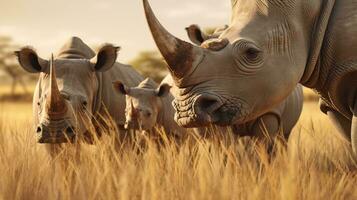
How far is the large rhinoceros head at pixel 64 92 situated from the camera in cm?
381

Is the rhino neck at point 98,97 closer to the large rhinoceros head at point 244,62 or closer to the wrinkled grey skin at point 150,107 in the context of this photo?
the wrinkled grey skin at point 150,107

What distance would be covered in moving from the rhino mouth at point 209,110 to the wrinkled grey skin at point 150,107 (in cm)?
274

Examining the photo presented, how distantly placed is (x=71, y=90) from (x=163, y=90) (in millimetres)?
1860

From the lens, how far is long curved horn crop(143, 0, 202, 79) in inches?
102

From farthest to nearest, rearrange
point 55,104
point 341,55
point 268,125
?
point 268,125 < point 55,104 < point 341,55

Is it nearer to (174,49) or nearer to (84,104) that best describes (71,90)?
(84,104)

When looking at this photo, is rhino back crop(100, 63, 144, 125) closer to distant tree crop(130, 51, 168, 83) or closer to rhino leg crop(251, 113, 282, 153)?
rhino leg crop(251, 113, 282, 153)

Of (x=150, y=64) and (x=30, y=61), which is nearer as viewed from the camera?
(x=30, y=61)

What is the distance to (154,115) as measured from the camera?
238 inches

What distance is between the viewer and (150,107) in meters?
6.04

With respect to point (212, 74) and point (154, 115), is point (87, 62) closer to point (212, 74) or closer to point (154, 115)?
point (154, 115)

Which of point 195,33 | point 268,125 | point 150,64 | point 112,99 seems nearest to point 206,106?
point 195,33

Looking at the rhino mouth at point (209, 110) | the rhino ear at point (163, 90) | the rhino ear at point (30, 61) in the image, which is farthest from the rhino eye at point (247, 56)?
the rhino ear at point (163, 90)

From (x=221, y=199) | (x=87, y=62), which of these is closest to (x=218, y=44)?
(x=221, y=199)
